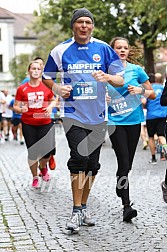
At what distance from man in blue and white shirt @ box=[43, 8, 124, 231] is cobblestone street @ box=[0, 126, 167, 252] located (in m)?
0.35

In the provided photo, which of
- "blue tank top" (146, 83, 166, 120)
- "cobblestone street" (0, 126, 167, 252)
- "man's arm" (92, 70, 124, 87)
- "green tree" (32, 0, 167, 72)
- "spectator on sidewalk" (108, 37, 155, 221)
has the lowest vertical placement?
"cobblestone street" (0, 126, 167, 252)

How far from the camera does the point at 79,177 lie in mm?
5969

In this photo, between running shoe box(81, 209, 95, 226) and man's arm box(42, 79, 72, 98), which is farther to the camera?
running shoe box(81, 209, 95, 226)

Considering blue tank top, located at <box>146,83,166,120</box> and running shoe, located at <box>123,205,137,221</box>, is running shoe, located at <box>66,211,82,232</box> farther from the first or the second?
blue tank top, located at <box>146,83,166,120</box>

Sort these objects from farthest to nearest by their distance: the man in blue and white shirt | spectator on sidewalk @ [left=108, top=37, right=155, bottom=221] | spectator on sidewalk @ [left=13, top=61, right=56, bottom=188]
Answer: spectator on sidewalk @ [left=13, top=61, right=56, bottom=188]
spectator on sidewalk @ [left=108, top=37, right=155, bottom=221]
the man in blue and white shirt

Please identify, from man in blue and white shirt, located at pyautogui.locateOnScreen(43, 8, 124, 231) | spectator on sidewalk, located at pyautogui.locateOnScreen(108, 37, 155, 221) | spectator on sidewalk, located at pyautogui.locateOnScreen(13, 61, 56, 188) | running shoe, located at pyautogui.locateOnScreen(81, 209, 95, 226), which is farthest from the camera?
spectator on sidewalk, located at pyautogui.locateOnScreen(13, 61, 56, 188)

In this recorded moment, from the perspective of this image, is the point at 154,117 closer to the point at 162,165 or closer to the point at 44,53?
the point at 162,165

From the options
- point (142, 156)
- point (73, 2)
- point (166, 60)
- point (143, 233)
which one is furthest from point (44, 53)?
point (143, 233)

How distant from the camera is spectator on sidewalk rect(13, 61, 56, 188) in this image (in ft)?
29.8

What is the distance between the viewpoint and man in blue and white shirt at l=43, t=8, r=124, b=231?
5945mm

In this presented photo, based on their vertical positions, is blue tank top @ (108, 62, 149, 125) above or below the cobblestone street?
above

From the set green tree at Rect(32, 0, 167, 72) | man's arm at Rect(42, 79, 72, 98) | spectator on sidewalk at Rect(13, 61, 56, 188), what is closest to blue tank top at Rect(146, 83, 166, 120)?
spectator on sidewalk at Rect(13, 61, 56, 188)

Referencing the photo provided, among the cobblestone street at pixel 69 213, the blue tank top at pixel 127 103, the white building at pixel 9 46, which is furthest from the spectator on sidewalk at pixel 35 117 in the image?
the white building at pixel 9 46

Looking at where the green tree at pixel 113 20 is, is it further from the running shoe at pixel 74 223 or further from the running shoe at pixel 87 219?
the running shoe at pixel 74 223
